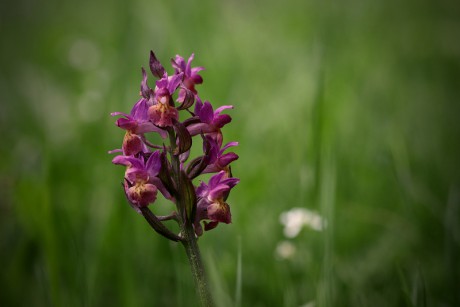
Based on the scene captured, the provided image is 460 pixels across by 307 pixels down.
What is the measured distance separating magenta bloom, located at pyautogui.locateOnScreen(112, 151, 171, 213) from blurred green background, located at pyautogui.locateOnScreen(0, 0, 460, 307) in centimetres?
30

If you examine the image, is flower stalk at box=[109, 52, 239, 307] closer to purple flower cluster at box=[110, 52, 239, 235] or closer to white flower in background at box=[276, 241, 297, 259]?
purple flower cluster at box=[110, 52, 239, 235]

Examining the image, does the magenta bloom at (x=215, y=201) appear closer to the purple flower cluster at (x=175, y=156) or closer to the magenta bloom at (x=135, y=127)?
the purple flower cluster at (x=175, y=156)

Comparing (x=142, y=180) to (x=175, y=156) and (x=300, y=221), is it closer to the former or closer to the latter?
(x=175, y=156)

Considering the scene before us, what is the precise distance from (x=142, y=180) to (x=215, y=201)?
0.22 m

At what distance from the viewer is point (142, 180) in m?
1.42

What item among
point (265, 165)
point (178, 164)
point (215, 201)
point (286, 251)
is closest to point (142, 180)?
point (178, 164)

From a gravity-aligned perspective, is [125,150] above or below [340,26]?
below

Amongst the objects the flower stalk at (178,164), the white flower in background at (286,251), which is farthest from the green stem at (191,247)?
the white flower in background at (286,251)

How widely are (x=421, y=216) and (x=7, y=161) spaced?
262cm

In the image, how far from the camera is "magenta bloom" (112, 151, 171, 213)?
1.41 m

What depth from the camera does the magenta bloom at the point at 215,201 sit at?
146cm

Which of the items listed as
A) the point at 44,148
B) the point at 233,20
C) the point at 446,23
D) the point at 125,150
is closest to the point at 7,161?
the point at 44,148

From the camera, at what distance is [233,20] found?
5.87 meters

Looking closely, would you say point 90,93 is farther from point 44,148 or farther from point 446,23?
point 446,23
